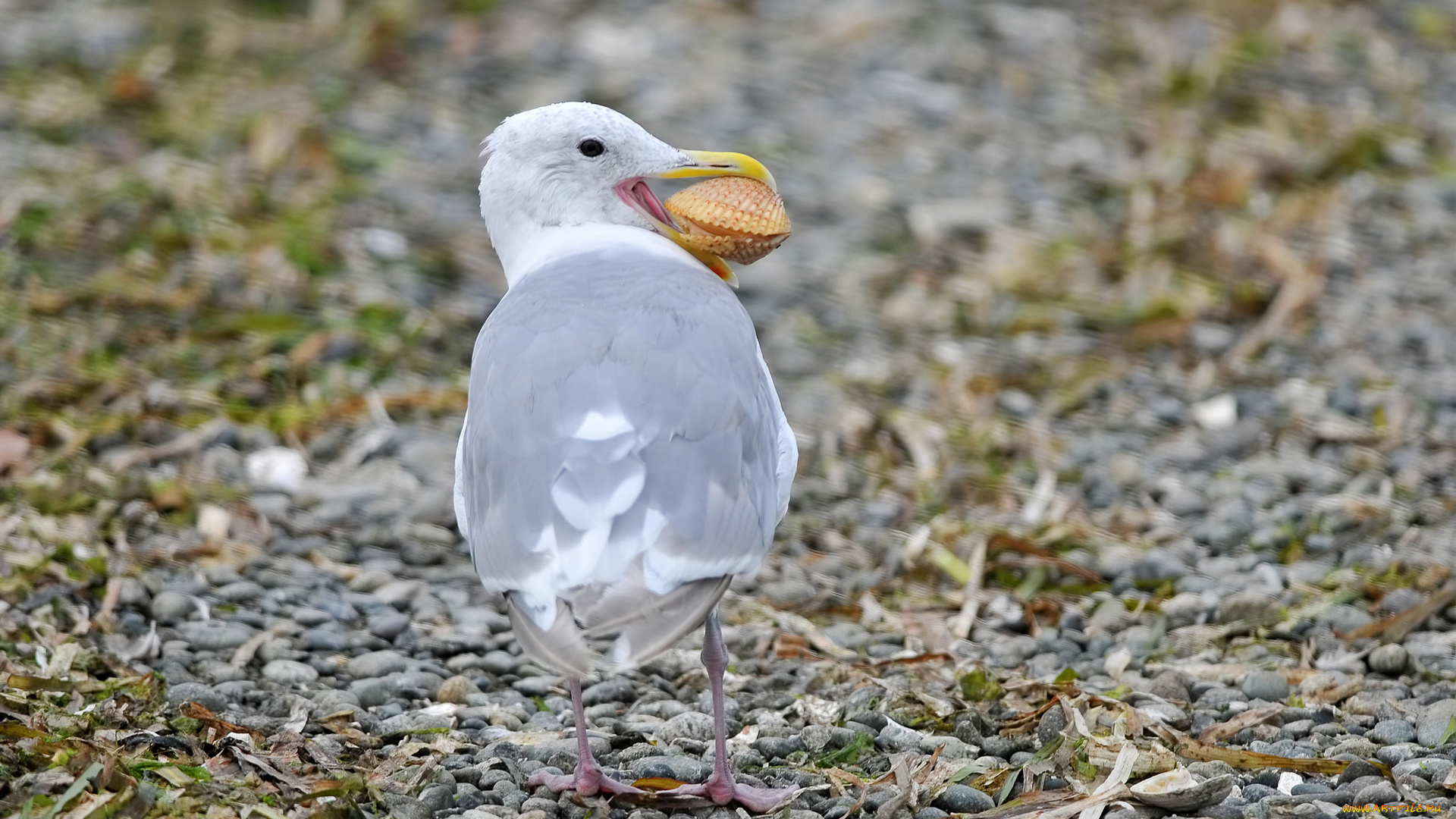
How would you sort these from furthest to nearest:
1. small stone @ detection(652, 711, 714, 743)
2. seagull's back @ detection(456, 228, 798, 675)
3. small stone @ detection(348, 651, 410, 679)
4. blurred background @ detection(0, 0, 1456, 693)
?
blurred background @ detection(0, 0, 1456, 693), small stone @ detection(348, 651, 410, 679), small stone @ detection(652, 711, 714, 743), seagull's back @ detection(456, 228, 798, 675)

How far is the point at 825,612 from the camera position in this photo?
492 centimetres

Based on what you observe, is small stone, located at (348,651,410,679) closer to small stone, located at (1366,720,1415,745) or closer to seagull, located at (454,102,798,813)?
seagull, located at (454,102,798,813)

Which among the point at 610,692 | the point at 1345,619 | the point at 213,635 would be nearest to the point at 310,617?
the point at 213,635

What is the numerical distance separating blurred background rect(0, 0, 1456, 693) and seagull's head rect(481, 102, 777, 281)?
1.16 m

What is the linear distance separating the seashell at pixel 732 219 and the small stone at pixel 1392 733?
1880mm

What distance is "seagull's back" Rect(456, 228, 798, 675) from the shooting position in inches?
130

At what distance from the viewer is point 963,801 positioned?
3594mm

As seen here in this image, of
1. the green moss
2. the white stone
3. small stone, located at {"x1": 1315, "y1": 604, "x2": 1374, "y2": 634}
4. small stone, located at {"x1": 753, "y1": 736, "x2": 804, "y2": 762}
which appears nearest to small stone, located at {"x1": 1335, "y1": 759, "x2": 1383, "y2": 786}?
the green moss

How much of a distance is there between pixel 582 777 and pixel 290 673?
99 centimetres

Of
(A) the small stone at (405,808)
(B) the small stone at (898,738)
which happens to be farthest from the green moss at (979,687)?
(A) the small stone at (405,808)

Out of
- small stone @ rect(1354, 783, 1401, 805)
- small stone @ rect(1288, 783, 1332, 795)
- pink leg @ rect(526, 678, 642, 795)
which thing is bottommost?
pink leg @ rect(526, 678, 642, 795)

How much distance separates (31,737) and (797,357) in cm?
375

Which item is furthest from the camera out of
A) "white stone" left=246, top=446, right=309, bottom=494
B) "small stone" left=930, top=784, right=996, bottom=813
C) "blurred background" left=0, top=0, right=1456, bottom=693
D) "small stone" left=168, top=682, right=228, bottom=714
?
"white stone" left=246, top=446, right=309, bottom=494

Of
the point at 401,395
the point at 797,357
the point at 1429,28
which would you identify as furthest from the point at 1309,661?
the point at 1429,28
